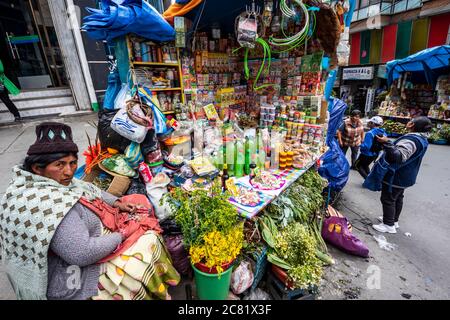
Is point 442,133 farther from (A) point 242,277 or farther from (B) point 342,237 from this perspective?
(A) point 242,277

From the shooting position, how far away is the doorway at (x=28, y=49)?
7656 millimetres

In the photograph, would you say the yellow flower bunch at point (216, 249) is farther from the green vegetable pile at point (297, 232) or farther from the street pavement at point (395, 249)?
the street pavement at point (395, 249)

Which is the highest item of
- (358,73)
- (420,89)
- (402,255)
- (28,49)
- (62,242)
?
(28,49)

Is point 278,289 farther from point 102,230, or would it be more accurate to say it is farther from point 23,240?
point 23,240

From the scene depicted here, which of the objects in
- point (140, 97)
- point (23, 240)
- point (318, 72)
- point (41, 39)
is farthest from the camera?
point (41, 39)

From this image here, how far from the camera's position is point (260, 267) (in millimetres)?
2098

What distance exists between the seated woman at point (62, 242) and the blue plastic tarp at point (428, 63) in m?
11.1

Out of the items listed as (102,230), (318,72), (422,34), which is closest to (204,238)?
(102,230)

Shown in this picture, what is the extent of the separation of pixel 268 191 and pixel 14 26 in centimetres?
1213

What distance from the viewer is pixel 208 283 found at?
1758 mm

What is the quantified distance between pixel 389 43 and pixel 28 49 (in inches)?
711

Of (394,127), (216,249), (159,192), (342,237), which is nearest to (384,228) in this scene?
(342,237)

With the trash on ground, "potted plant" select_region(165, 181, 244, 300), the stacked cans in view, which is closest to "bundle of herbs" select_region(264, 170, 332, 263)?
"potted plant" select_region(165, 181, 244, 300)

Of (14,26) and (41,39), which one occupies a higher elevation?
(14,26)
